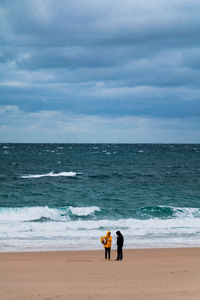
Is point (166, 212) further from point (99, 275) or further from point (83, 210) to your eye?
point (99, 275)

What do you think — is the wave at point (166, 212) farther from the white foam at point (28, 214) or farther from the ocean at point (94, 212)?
the white foam at point (28, 214)

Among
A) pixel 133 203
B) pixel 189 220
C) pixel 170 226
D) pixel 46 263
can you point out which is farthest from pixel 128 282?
pixel 133 203

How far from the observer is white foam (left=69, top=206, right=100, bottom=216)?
28.3 meters

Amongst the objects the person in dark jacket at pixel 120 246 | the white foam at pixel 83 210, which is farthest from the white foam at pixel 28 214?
the person in dark jacket at pixel 120 246

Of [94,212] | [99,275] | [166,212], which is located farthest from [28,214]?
[99,275]

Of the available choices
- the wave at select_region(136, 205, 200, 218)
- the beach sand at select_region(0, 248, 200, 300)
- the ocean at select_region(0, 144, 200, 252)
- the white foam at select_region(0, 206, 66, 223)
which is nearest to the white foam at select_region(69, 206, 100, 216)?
the ocean at select_region(0, 144, 200, 252)

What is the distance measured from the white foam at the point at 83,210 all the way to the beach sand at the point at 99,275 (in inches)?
407

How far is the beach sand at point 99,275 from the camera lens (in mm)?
10992

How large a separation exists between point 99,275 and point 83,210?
1599 cm

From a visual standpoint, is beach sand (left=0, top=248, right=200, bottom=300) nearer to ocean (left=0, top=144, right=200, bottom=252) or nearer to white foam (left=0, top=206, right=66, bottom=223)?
ocean (left=0, top=144, right=200, bottom=252)

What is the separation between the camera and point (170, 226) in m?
25.0

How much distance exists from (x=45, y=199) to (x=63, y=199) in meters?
1.55

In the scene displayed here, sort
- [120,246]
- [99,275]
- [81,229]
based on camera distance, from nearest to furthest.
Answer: [99,275] → [120,246] → [81,229]

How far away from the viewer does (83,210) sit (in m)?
29.1
